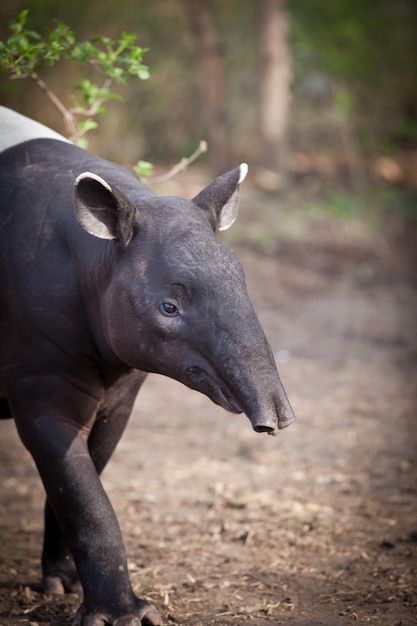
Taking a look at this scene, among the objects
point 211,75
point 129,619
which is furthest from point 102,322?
point 211,75

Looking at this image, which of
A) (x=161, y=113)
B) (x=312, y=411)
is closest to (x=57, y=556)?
(x=312, y=411)

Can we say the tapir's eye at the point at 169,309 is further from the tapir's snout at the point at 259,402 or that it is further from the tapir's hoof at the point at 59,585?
the tapir's hoof at the point at 59,585

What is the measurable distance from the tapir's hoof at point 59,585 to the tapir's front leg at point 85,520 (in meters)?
0.68

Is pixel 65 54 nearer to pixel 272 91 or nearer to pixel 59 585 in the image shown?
pixel 59 585

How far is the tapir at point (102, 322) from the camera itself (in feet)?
10.7

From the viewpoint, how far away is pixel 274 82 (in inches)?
604

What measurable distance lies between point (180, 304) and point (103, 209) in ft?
1.54

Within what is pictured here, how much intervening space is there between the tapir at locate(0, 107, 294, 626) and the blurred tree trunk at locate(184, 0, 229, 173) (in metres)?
10.1

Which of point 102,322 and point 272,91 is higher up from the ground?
point 102,322

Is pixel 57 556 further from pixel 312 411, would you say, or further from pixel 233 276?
pixel 312 411

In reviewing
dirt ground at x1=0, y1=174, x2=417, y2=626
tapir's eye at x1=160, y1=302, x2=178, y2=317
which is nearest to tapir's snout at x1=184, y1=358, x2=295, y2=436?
tapir's eye at x1=160, y1=302, x2=178, y2=317

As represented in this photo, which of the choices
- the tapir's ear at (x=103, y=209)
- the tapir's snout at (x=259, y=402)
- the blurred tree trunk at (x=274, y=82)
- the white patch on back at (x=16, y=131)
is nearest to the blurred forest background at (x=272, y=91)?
the blurred tree trunk at (x=274, y=82)

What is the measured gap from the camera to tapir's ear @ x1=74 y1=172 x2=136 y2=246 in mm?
3361

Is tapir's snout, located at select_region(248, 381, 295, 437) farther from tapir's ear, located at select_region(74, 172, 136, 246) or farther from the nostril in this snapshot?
tapir's ear, located at select_region(74, 172, 136, 246)
